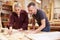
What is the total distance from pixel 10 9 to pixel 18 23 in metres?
0.21

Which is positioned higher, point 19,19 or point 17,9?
point 17,9

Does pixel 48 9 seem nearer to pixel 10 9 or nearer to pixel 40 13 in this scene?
pixel 40 13

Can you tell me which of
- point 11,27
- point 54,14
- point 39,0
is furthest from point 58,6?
point 11,27

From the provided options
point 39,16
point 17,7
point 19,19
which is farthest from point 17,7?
point 39,16

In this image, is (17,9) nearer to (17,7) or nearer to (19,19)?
(17,7)

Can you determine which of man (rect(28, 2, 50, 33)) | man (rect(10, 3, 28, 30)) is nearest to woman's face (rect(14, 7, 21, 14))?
man (rect(10, 3, 28, 30))

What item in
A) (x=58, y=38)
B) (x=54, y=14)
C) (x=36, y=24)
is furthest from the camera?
(x=54, y=14)

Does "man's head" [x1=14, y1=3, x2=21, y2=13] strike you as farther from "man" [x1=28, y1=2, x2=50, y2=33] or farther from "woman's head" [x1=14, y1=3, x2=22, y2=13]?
"man" [x1=28, y1=2, x2=50, y2=33]

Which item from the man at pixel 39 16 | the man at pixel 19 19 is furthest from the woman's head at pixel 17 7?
the man at pixel 39 16

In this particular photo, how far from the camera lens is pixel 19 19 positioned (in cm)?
190

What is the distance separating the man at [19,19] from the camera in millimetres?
1870

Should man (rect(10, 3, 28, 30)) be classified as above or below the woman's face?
below

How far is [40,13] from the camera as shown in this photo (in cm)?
169

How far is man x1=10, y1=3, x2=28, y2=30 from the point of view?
187 cm
